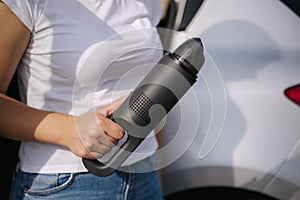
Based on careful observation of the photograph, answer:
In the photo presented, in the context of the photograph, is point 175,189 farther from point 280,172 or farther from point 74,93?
point 74,93

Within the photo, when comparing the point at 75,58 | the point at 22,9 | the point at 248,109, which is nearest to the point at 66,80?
the point at 75,58

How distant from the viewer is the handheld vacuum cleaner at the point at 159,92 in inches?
37.4

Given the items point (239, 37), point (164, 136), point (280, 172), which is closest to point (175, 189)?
point (164, 136)

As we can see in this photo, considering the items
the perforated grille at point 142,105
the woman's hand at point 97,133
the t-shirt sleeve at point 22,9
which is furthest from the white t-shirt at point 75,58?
the perforated grille at point 142,105

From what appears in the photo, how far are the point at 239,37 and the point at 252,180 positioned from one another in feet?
1.65

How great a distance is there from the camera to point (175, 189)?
1.68m

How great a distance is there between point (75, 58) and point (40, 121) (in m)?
0.17

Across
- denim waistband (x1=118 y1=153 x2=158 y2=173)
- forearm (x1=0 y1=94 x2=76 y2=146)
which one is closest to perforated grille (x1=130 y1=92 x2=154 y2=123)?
forearm (x1=0 y1=94 x2=76 y2=146)

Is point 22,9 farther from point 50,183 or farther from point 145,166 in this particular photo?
point 145,166

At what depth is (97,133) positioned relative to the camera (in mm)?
1001

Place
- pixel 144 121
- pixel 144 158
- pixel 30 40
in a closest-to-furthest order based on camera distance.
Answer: pixel 144 121
pixel 30 40
pixel 144 158

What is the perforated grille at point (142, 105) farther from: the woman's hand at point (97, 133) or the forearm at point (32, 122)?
the forearm at point (32, 122)

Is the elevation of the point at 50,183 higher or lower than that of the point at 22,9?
lower

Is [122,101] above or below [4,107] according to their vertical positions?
above
